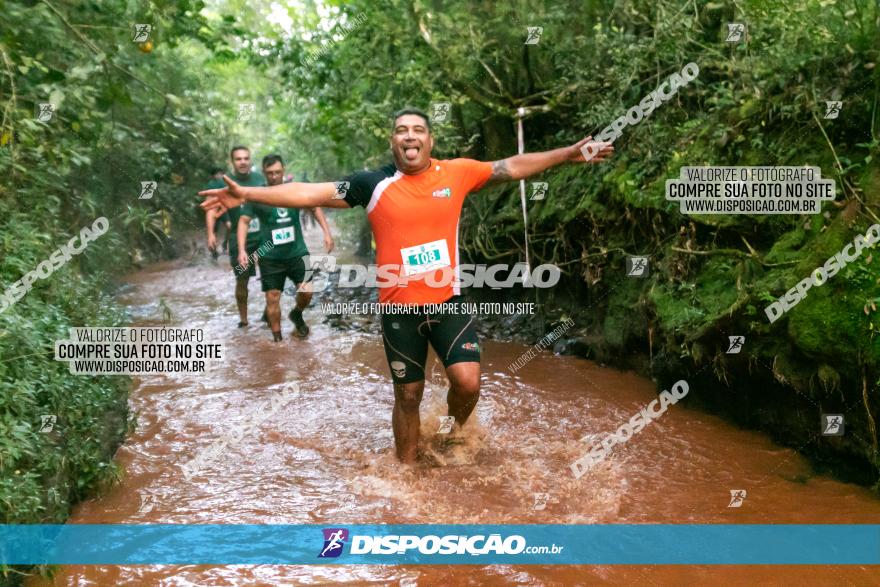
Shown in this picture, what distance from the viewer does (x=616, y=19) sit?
792cm

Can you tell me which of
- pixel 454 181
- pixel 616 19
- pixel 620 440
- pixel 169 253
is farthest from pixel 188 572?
pixel 169 253

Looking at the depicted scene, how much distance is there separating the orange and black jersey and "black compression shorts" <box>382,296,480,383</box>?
0.15 metres

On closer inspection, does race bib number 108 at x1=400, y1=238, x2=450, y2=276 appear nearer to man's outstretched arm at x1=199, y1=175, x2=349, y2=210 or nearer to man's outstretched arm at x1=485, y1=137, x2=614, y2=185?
man's outstretched arm at x1=199, y1=175, x2=349, y2=210

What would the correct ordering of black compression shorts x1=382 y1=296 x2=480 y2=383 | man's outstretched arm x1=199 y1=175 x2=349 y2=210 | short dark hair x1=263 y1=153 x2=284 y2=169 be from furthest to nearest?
short dark hair x1=263 y1=153 x2=284 y2=169, black compression shorts x1=382 y1=296 x2=480 y2=383, man's outstretched arm x1=199 y1=175 x2=349 y2=210

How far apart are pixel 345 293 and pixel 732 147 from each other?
681cm

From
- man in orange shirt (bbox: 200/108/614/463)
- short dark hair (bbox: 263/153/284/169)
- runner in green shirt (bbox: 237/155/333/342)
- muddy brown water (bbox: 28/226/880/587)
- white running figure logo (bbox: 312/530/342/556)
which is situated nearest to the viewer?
muddy brown water (bbox: 28/226/880/587)

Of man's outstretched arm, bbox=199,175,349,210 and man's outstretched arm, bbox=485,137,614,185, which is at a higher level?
man's outstretched arm, bbox=485,137,614,185

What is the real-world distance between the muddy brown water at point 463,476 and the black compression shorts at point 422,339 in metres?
0.76

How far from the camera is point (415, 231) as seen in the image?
14.9 feet

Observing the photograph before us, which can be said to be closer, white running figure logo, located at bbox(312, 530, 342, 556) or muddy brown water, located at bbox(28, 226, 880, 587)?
muddy brown water, located at bbox(28, 226, 880, 587)

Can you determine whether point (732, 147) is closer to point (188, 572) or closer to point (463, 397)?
point (463, 397)

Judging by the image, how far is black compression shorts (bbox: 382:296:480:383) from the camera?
185 inches

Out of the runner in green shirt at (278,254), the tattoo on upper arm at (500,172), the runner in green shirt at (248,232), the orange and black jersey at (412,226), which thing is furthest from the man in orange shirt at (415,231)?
the runner in green shirt at (248,232)

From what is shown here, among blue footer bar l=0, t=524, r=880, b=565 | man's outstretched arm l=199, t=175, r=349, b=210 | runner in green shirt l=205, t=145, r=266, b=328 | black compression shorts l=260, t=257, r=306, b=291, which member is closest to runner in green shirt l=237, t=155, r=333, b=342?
black compression shorts l=260, t=257, r=306, b=291
